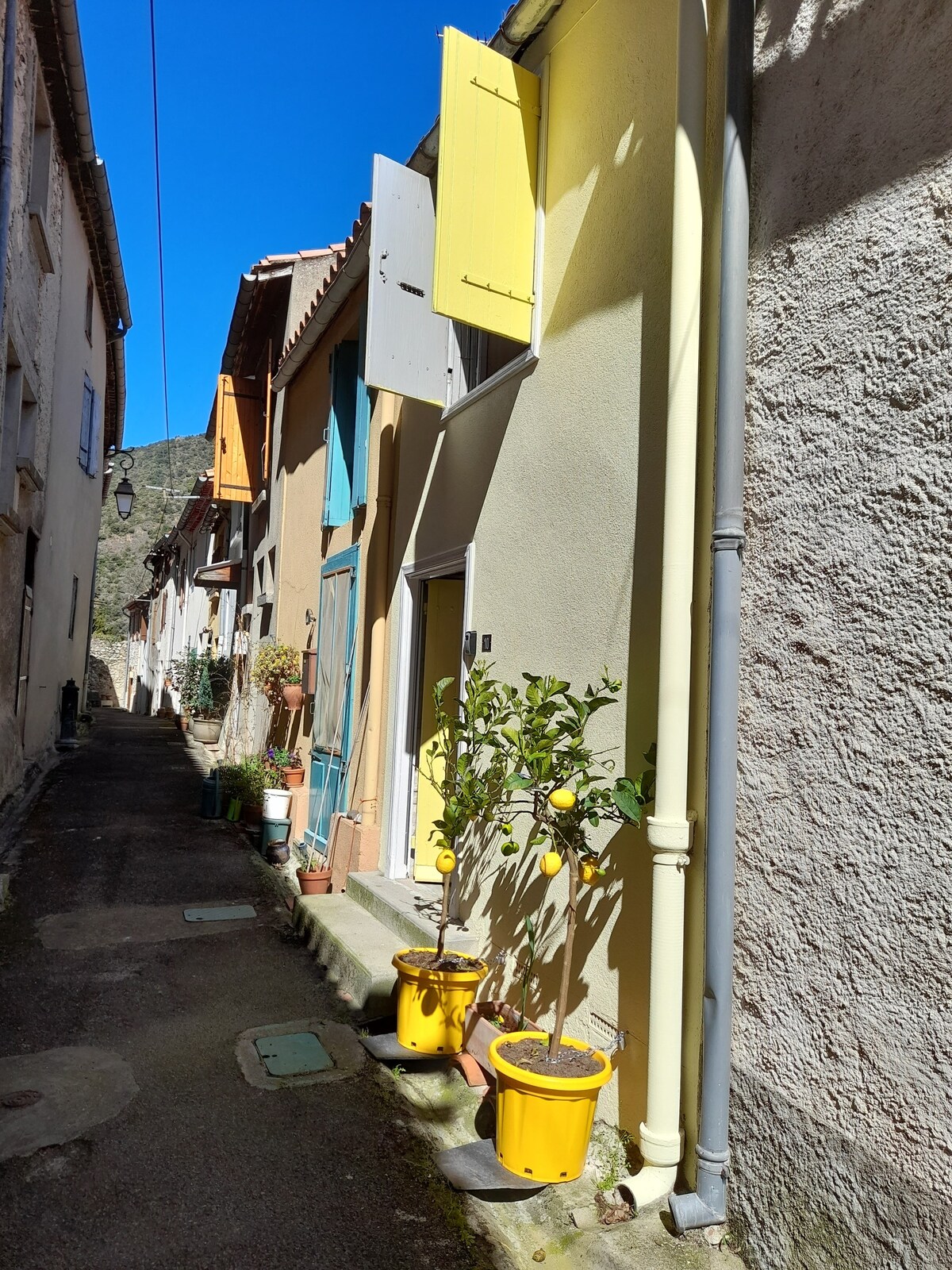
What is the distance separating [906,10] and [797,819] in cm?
223

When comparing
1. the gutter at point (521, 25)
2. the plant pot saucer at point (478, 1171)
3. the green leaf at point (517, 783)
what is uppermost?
the gutter at point (521, 25)

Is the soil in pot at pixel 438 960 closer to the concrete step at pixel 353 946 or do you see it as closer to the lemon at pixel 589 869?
the concrete step at pixel 353 946

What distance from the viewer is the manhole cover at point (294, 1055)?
13.8 feet

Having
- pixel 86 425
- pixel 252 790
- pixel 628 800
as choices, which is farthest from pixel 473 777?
pixel 86 425

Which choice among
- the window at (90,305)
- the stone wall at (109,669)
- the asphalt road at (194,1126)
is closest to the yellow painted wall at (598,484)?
the asphalt road at (194,1126)

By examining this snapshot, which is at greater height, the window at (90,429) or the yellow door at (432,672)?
the window at (90,429)

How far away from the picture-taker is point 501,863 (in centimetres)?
455

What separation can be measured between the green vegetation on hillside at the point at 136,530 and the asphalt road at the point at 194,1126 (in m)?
40.8

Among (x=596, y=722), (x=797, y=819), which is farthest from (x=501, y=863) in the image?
(x=797, y=819)

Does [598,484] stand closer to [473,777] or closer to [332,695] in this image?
[473,777]

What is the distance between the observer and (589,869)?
3.36m

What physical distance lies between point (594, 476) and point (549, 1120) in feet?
7.92

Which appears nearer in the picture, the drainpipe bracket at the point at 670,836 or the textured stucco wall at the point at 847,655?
the textured stucco wall at the point at 847,655

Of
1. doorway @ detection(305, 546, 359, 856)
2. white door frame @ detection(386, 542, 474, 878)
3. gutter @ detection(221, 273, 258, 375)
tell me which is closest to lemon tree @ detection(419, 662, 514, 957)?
white door frame @ detection(386, 542, 474, 878)
